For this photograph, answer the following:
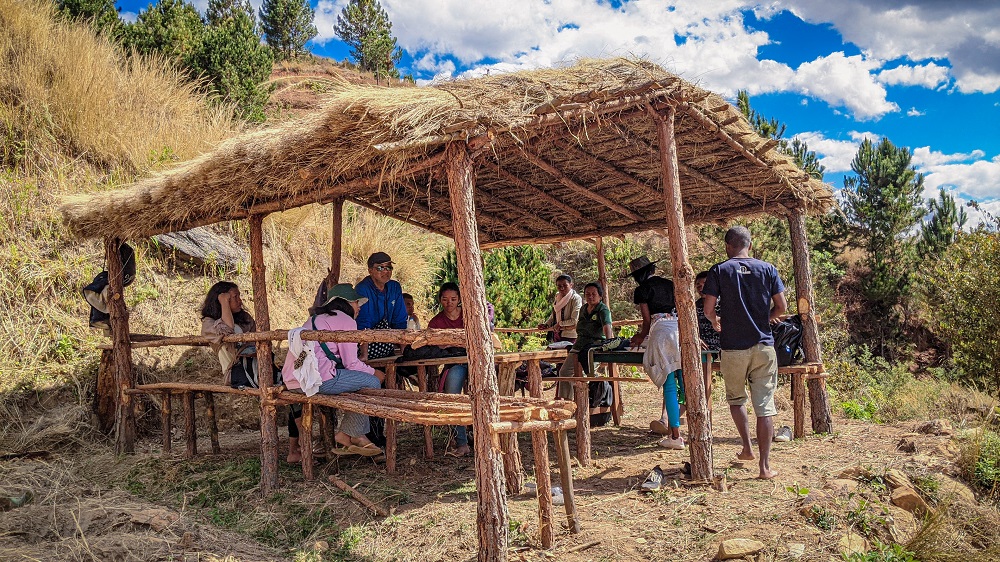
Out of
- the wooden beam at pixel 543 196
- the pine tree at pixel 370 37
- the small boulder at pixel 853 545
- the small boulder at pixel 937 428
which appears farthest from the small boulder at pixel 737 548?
the pine tree at pixel 370 37

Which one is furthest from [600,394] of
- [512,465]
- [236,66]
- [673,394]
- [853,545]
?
[236,66]

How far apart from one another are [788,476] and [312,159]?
4.30m

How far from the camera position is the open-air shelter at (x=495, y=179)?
4.48 m

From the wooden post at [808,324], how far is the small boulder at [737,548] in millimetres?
3603

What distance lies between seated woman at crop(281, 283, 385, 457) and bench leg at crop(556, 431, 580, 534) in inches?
85.4

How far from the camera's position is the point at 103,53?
482 inches

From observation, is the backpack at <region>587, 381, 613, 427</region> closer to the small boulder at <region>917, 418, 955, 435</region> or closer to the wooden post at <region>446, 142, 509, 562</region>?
the small boulder at <region>917, 418, 955, 435</region>

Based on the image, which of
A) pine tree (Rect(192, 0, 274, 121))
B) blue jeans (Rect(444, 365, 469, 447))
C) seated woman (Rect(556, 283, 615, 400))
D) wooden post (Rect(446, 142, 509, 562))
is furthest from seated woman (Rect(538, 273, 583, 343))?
pine tree (Rect(192, 0, 274, 121))

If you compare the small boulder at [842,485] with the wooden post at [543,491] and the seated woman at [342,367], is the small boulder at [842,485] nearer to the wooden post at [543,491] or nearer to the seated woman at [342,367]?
the wooden post at [543,491]

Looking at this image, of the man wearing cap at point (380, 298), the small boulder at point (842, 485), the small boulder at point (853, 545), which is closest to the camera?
the small boulder at point (853, 545)

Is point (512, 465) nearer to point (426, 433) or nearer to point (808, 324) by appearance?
point (426, 433)

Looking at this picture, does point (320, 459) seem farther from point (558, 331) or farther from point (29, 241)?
point (29, 241)

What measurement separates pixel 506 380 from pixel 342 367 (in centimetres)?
139

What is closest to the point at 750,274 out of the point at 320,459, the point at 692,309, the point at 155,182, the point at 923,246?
the point at 692,309
